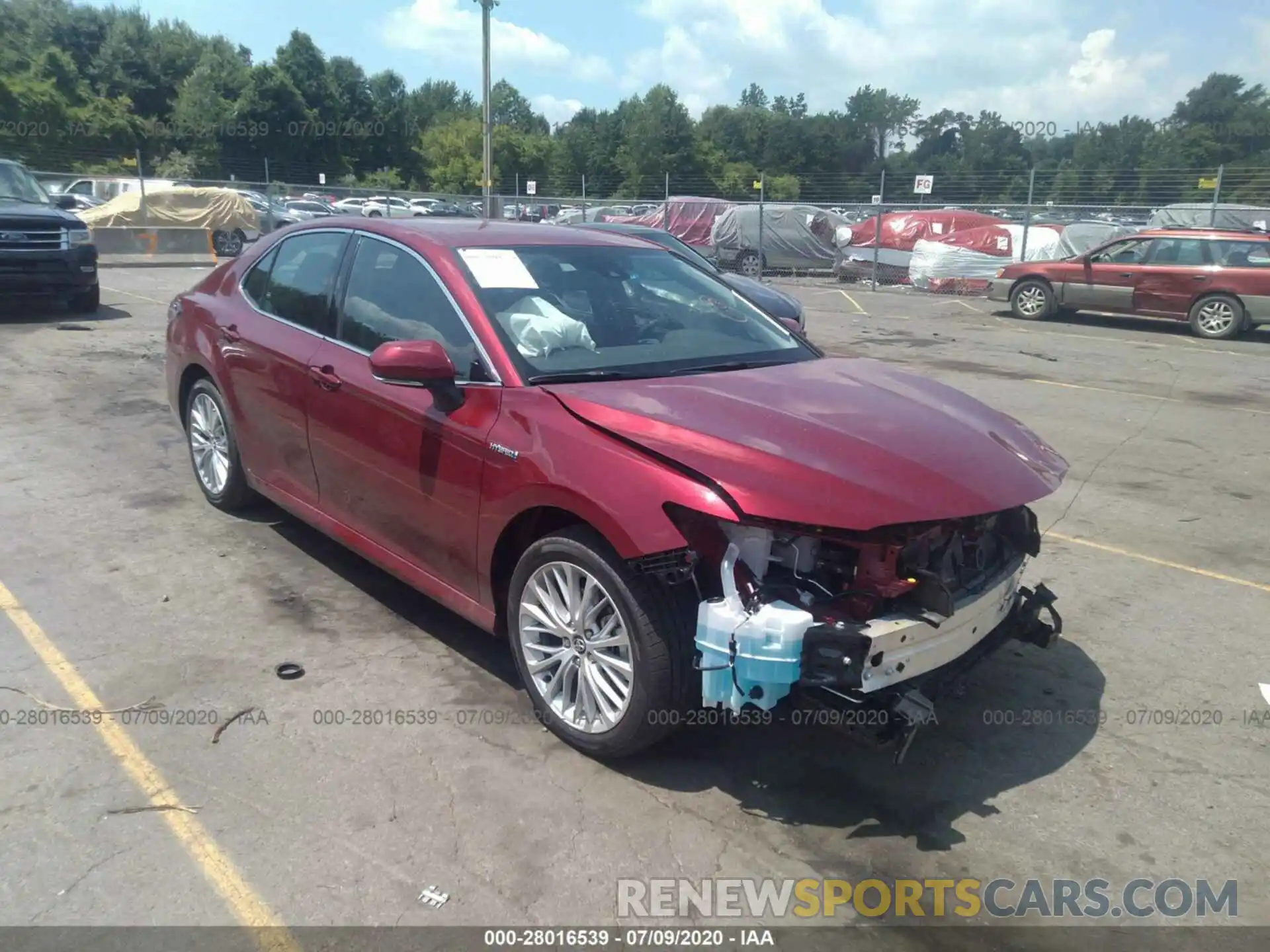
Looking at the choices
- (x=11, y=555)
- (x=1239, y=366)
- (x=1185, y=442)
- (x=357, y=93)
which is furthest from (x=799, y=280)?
(x=357, y=93)

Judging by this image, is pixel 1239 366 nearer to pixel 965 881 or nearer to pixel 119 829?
pixel 965 881

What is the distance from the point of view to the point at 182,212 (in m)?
26.8

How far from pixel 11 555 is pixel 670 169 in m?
68.0

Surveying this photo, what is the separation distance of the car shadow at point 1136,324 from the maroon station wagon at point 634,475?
1417cm

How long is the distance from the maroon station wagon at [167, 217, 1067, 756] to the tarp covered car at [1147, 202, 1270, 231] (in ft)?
65.4

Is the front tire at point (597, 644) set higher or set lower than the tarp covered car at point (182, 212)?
lower

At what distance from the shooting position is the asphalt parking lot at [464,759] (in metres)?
2.90

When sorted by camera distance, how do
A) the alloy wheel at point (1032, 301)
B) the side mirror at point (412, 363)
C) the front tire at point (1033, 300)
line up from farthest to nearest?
the alloy wheel at point (1032, 301) < the front tire at point (1033, 300) < the side mirror at point (412, 363)

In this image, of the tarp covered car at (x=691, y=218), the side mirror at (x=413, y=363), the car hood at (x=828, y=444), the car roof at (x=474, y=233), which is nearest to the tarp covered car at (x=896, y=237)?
the tarp covered car at (x=691, y=218)

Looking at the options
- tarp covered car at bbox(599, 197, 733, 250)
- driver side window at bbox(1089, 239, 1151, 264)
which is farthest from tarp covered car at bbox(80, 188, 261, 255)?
driver side window at bbox(1089, 239, 1151, 264)

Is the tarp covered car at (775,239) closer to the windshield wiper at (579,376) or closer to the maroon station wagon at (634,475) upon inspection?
the maroon station wagon at (634,475)

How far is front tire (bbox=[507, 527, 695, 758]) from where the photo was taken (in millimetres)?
3152

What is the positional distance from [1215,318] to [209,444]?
1542 cm

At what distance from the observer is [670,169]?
228 feet
